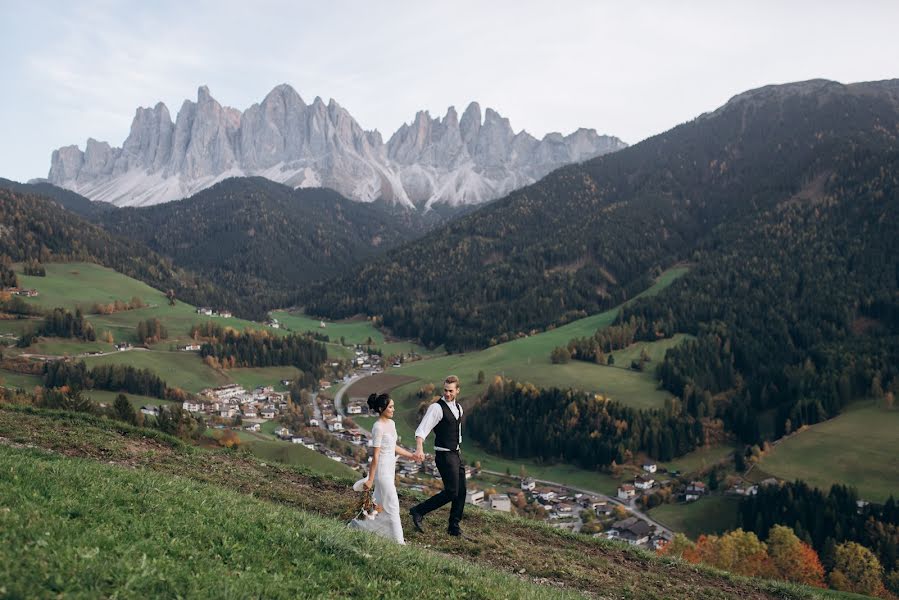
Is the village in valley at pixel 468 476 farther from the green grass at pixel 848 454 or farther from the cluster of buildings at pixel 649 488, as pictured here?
the green grass at pixel 848 454

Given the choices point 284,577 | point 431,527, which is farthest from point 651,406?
point 284,577

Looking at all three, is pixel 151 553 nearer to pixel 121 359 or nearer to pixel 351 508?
pixel 351 508

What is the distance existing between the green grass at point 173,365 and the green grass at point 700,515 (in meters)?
105

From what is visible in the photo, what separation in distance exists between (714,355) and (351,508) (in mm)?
149245

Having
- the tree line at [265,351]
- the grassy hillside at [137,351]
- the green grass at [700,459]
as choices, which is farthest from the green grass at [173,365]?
the green grass at [700,459]

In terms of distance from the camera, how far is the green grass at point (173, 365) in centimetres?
14075

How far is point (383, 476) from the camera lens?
1611cm

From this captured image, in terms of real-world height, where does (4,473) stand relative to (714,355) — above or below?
above

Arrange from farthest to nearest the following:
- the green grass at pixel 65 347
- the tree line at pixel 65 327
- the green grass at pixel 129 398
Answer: the tree line at pixel 65 327 → the green grass at pixel 65 347 → the green grass at pixel 129 398

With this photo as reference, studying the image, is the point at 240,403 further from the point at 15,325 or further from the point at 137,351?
the point at 15,325

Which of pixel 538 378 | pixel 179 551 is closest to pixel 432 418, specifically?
pixel 179 551

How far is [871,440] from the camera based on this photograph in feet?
336

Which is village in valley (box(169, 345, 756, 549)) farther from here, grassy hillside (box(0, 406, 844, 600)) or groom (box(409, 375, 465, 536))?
groom (box(409, 375, 465, 536))

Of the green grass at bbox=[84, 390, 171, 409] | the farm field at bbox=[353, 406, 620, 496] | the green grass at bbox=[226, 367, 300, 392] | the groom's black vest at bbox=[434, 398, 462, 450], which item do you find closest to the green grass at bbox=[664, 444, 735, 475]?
the farm field at bbox=[353, 406, 620, 496]
